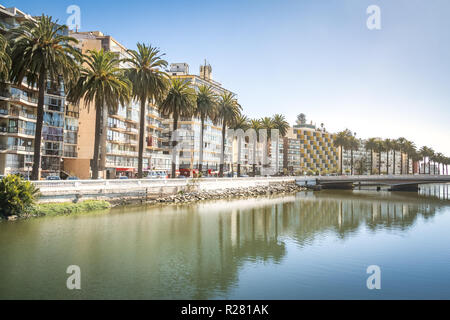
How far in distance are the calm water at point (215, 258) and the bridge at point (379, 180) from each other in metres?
60.2

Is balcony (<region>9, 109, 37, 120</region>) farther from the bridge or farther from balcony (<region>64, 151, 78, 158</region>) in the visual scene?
the bridge

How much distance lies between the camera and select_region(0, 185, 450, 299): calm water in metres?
16.8

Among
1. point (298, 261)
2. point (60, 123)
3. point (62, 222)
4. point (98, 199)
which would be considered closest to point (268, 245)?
point (298, 261)

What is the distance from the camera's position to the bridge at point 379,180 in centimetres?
9188

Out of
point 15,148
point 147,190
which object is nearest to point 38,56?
point 147,190

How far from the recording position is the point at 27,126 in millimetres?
58844

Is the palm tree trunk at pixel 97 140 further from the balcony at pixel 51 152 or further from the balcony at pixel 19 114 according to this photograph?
the balcony at pixel 51 152

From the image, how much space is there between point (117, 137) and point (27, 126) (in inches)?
851

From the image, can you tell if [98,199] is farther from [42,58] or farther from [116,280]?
[116,280]

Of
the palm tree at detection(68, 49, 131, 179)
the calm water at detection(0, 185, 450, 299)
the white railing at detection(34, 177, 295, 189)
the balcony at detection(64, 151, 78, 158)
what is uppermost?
the palm tree at detection(68, 49, 131, 179)

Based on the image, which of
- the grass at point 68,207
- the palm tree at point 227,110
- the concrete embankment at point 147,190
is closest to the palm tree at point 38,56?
the concrete embankment at point 147,190

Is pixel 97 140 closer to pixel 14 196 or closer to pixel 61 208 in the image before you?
pixel 61 208

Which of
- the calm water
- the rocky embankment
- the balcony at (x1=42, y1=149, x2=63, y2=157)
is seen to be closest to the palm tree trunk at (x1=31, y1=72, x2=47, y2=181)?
the calm water

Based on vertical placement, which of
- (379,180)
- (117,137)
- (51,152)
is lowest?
(379,180)
